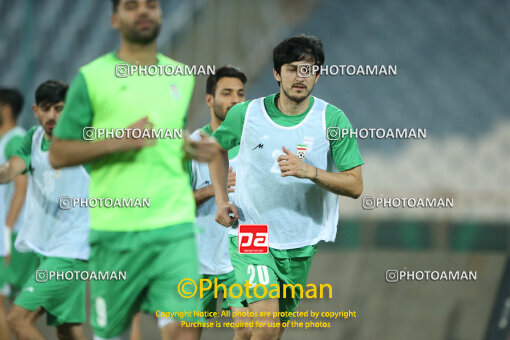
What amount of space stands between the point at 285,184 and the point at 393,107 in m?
1.71

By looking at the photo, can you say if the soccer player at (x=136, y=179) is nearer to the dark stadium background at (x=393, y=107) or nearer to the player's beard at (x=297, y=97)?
the player's beard at (x=297, y=97)

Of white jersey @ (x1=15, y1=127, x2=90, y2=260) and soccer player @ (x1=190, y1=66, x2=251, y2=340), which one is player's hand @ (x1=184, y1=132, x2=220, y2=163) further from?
white jersey @ (x1=15, y1=127, x2=90, y2=260)

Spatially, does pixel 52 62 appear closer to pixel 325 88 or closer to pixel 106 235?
pixel 325 88

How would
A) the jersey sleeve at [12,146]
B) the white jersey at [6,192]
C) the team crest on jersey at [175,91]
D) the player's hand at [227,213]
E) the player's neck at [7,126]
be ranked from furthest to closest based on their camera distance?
the player's neck at [7,126] < the white jersey at [6,192] < the jersey sleeve at [12,146] < the player's hand at [227,213] < the team crest on jersey at [175,91]

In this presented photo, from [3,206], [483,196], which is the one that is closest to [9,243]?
[3,206]

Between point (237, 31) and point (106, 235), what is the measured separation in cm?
205

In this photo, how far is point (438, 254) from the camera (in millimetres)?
4039

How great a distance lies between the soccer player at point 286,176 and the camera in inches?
121

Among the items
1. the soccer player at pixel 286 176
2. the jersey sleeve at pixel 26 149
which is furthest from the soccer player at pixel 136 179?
the jersey sleeve at pixel 26 149

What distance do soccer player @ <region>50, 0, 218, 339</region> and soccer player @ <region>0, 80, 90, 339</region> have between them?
38.1 inches

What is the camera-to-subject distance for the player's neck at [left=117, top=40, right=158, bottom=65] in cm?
261

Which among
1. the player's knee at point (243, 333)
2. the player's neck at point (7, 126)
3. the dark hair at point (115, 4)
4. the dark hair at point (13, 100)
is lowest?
the player's knee at point (243, 333)

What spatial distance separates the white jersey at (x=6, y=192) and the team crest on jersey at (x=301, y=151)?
1.86 m

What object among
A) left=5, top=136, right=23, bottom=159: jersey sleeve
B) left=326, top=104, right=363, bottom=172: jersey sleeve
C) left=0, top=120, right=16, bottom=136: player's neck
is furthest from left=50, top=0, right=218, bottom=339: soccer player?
left=0, top=120, right=16, bottom=136: player's neck
